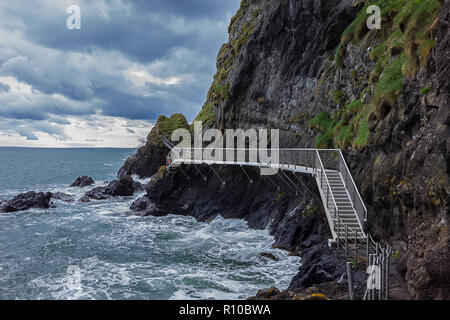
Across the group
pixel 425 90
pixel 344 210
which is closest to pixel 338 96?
pixel 344 210

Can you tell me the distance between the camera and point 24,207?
3431 cm

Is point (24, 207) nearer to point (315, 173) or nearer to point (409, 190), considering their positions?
point (315, 173)

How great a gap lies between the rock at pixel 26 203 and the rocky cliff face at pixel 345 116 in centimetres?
1370

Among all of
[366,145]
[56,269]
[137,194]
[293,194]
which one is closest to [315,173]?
[366,145]

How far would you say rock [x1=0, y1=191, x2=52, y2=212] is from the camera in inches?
1332

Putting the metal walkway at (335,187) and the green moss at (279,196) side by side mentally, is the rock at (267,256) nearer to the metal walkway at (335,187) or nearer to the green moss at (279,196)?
the metal walkway at (335,187)

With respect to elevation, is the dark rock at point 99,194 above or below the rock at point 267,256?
below

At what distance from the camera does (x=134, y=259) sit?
1852cm

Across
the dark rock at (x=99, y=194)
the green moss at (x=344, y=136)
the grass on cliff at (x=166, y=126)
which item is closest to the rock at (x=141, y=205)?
the dark rock at (x=99, y=194)

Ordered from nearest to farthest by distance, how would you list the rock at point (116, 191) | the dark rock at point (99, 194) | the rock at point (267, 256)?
1. the rock at point (267, 256)
2. the dark rock at point (99, 194)
3. the rock at point (116, 191)

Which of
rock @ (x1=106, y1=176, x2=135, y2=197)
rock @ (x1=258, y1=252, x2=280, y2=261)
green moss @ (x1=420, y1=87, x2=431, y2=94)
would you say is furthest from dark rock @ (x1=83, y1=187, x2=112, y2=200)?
green moss @ (x1=420, y1=87, x2=431, y2=94)

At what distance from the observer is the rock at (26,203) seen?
33844 millimetres

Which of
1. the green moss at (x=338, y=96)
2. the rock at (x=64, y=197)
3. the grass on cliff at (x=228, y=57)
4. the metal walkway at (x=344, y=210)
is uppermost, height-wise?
the grass on cliff at (x=228, y=57)
